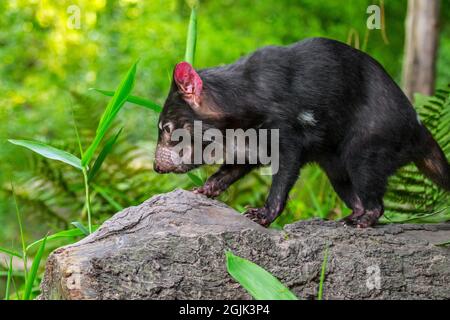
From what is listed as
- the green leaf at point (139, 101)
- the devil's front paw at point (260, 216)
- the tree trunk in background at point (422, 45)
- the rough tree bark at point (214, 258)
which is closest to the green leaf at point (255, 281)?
the rough tree bark at point (214, 258)

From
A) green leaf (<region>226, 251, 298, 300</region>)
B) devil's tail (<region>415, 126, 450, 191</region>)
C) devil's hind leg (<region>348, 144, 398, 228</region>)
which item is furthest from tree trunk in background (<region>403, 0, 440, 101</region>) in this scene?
green leaf (<region>226, 251, 298, 300</region>)

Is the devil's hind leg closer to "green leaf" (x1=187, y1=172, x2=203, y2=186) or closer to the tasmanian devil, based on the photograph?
the tasmanian devil

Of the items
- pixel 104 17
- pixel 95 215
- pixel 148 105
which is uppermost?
pixel 104 17

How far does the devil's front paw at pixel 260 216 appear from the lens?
411 cm

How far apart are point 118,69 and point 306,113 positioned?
7854 mm

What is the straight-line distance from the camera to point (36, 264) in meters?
3.48

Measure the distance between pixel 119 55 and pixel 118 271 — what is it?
10114 mm

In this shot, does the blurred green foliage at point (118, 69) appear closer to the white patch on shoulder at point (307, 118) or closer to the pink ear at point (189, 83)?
the pink ear at point (189, 83)

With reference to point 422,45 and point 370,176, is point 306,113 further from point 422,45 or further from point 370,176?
point 422,45

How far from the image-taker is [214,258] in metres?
3.31

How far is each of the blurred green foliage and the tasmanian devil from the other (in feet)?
2.66

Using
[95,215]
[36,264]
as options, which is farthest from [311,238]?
[95,215]

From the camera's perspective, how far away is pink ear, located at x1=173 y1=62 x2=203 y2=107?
412 centimetres
